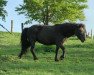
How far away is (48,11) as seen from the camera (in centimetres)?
5134

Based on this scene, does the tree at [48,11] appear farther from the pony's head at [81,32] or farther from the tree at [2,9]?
the pony's head at [81,32]

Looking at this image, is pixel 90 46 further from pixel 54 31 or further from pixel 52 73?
pixel 52 73

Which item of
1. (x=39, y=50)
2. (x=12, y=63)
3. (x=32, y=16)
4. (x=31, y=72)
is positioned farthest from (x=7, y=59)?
(x=32, y=16)

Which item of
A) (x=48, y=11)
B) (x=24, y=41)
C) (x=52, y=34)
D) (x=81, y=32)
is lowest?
(x=48, y=11)

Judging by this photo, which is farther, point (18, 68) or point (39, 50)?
point (39, 50)

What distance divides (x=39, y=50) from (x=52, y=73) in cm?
1106

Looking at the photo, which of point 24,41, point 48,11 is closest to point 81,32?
point 24,41

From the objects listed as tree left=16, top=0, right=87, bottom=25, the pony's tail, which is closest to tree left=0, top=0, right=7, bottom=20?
tree left=16, top=0, right=87, bottom=25

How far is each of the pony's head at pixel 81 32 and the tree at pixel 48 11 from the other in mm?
30157

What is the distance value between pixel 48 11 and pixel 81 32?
31596 mm

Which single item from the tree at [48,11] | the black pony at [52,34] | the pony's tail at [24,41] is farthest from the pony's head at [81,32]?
the tree at [48,11]

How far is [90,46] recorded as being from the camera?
104 feet

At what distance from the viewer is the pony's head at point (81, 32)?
783 inches

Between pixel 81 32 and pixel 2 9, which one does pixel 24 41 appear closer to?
pixel 81 32
